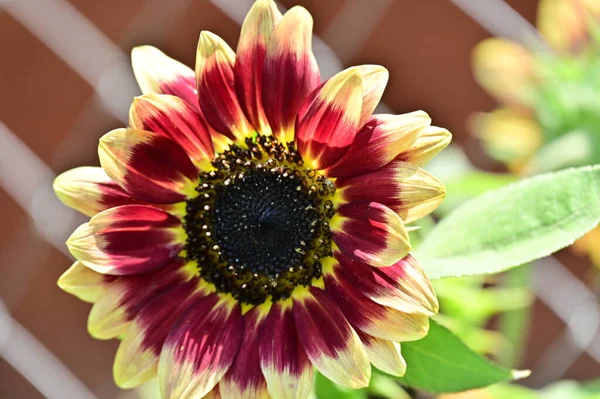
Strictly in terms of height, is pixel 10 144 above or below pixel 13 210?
above

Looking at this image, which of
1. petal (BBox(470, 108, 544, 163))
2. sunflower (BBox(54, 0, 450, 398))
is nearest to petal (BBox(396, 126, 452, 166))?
sunflower (BBox(54, 0, 450, 398))

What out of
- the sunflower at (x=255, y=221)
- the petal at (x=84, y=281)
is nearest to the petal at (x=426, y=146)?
the sunflower at (x=255, y=221)

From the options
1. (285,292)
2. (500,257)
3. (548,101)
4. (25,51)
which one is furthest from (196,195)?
(25,51)

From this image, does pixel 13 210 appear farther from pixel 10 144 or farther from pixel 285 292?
pixel 285 292

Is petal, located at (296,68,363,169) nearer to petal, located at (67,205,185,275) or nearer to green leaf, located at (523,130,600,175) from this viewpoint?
petal, located at (67,205,185,275)

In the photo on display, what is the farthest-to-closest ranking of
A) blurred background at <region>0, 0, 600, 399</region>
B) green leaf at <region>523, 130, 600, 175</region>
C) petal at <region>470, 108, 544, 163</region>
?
1. blurred background at <region>0, 0, 600, 399</region>
2. petal at <region>470, 108, 544, 163</region>
3. green leaf at <region>523, 130, 600, 175</region>

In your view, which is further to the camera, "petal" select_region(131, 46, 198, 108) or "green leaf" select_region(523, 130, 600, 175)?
"green leaf" select_region(523, 130, 600, 175)

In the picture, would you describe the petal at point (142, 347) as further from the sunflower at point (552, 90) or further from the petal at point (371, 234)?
the sunflower at point (552, 90)
